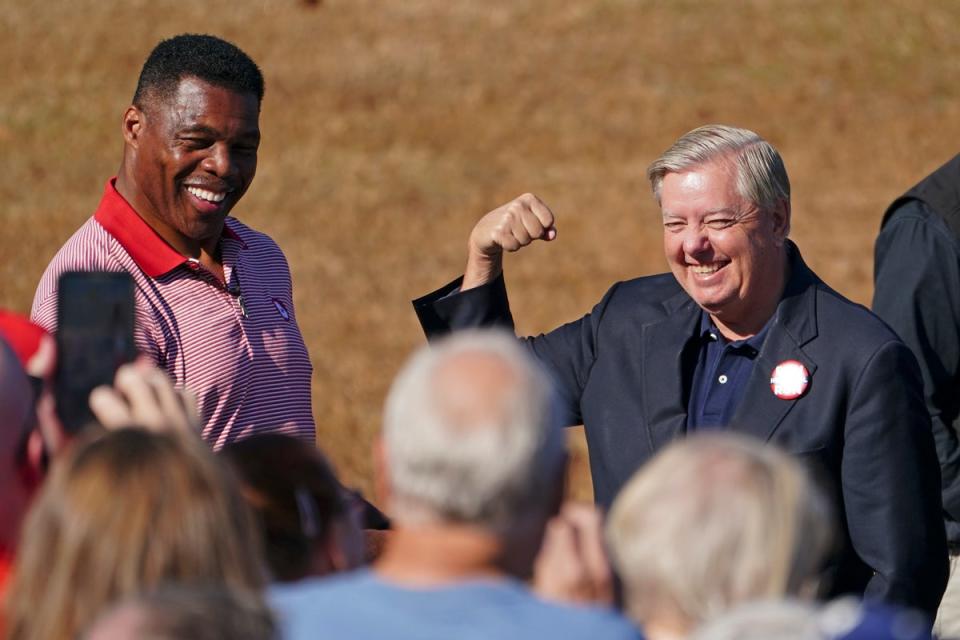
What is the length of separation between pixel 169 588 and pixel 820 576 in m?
2.19

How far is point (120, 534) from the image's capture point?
2352 mm

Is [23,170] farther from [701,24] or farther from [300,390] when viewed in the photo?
[300,390]

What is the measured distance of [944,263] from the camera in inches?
194

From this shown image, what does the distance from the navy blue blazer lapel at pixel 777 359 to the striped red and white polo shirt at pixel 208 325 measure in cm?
118


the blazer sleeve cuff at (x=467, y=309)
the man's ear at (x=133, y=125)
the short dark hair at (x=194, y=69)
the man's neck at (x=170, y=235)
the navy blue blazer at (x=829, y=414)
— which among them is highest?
the short dark hair at (x=194, y=69)

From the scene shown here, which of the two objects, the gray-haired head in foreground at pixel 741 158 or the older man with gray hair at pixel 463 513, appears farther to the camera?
the gray-haired head in foreground at pixel 741 158

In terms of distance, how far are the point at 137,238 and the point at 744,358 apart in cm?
164

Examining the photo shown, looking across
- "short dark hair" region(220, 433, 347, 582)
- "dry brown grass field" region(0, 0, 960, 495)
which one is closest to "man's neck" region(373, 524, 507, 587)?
"short dark hair" region(220, 433, 347, 582)

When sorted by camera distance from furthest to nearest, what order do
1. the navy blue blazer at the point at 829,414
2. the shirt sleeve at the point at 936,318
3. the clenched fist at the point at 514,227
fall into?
the shirt sleeve at the point at 936,318 → the clenched fist at the point at 514,227 → the navy blue blazer at the point at 829,414

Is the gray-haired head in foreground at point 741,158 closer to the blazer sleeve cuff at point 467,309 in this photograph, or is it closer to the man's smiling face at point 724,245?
the man's smiling face at point 724,245

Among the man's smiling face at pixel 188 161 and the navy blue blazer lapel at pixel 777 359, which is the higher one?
the man's smiling face at pixel 188 161

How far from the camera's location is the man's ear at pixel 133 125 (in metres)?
4.26

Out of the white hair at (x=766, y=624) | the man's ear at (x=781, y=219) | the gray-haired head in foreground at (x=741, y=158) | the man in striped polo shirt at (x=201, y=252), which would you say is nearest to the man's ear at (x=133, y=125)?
the man in striped polo shirt at (x=201, y=252)

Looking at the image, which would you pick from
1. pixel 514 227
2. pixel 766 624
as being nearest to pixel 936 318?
pixel 514 227
